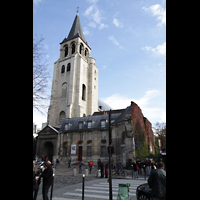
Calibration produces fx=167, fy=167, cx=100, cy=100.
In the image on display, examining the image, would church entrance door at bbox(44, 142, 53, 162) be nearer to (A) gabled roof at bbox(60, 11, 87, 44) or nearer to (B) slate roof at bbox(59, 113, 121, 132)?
(B) slate roof at bbox(59, 113, 121, 132)

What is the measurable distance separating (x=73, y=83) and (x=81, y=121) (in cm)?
1586

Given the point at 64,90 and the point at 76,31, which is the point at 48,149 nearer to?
the point at 64,90

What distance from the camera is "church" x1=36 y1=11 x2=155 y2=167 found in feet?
73.6

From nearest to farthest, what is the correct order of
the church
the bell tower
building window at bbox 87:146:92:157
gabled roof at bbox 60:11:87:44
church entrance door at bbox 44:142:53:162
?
the church → building window at bbox 87:146:92:157 → church entrance door at bbox 44:142:53:162 → the bell tower → gabled roof at bbox 60:11:87:44

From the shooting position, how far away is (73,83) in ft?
137

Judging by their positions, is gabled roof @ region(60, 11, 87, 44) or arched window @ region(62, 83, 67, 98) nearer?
arched window @ region(62, 83, 67, 98)

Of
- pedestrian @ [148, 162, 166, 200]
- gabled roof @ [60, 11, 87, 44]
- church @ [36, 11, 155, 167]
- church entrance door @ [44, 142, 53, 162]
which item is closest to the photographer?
pedestrian @ [148, 162, 166, 200]

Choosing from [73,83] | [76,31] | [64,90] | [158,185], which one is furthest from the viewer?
[76,31]

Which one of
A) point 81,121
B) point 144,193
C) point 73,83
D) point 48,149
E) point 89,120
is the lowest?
point 48,149

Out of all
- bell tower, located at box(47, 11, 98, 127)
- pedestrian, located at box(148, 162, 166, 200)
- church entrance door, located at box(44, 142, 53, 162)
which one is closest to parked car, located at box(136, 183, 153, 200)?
pedestrian, located at box(148, 162, 166, 200)

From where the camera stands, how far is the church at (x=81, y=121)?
73.6 feet

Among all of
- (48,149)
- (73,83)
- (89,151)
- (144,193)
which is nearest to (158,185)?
(144,193)
